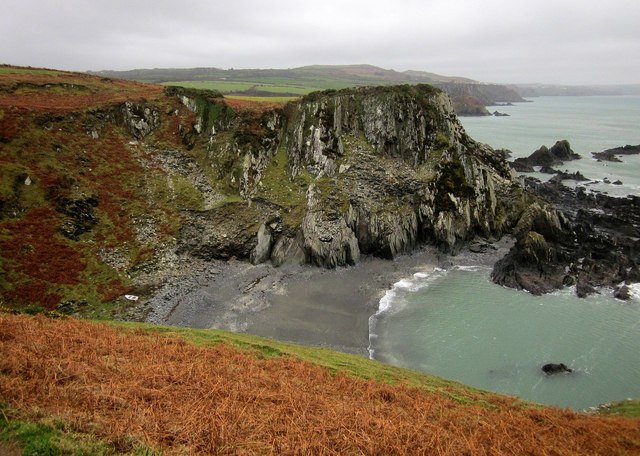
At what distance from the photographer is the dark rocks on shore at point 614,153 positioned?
10494 cm

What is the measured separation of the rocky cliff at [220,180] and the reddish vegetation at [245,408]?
83.7 feet

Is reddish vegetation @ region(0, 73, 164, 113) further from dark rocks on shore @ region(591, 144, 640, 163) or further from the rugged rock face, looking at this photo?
dark rocks on shore @ region(591, 144, 640, 163)

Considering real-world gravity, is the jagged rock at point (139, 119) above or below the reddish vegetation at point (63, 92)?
below

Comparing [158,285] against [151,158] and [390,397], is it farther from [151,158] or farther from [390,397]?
[390,397]

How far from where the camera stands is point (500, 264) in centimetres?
4975

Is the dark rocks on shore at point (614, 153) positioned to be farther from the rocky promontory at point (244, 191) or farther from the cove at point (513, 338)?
the cove at point (513, 338)

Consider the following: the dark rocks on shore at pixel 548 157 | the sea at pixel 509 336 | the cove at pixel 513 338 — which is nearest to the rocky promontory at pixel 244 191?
the sea at pixel 509 336

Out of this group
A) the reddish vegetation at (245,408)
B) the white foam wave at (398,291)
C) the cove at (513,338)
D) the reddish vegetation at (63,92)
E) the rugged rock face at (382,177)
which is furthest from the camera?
the reddish vegetation at (63,92)

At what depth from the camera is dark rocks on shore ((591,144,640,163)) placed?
105m

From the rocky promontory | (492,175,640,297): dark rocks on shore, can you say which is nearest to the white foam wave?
the rocky promontory

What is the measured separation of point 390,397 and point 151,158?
1968 inches

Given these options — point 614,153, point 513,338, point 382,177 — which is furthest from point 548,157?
point 513,338

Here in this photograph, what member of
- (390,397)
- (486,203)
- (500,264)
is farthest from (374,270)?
(390,397)

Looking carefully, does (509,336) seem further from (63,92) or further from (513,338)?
(63,92)
